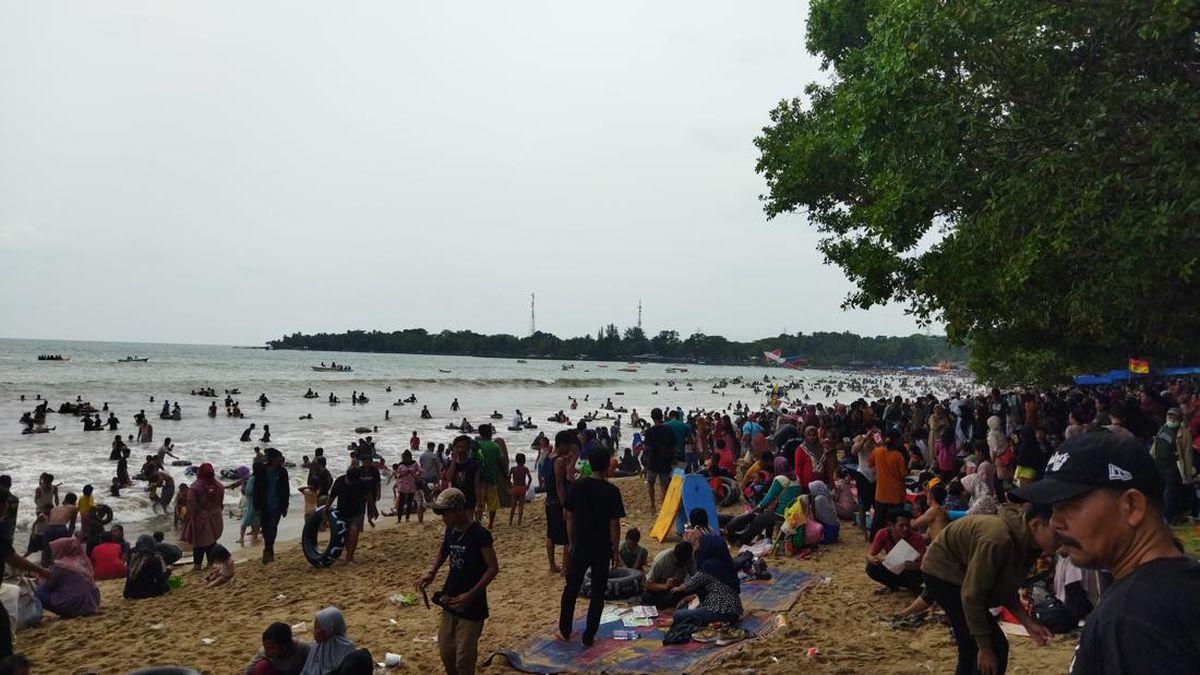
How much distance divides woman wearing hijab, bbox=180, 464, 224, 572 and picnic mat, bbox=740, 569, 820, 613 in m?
7.99

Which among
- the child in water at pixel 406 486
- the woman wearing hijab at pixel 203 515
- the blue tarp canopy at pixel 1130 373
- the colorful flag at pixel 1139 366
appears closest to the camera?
the woman wearing hijab at pixel 203 515

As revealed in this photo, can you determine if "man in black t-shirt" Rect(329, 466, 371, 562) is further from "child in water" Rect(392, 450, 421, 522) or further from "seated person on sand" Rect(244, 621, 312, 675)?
"seated person on sand" Rect(244, 621, 312, 675)

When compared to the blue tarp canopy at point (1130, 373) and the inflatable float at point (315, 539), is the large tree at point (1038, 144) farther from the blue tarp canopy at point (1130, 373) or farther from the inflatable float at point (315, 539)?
the blue tarp canopy at point (1130, 373)

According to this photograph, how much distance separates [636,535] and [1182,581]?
7.69 m

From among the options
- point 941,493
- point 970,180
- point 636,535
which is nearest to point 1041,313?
point 970,180

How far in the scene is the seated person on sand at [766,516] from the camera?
1091 cm

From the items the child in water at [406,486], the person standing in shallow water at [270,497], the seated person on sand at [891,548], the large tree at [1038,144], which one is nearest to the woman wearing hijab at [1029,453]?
the large tree at [1038,144]

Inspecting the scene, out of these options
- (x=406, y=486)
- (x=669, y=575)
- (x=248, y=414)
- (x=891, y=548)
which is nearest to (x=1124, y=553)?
(x=669, y=575)

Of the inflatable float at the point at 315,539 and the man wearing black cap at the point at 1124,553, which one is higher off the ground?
the man wearing black cap at the point at 1124,553

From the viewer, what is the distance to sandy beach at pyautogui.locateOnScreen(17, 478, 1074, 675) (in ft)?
21.0

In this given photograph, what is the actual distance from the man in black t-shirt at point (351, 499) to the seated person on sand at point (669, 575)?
16.3ft

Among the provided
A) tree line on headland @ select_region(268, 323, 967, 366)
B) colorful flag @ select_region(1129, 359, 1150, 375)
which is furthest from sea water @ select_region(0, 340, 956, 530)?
tree line on headland @ select_region(268, 323, 967, 366)

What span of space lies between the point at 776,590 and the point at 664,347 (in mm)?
187471

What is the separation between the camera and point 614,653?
260 inches
